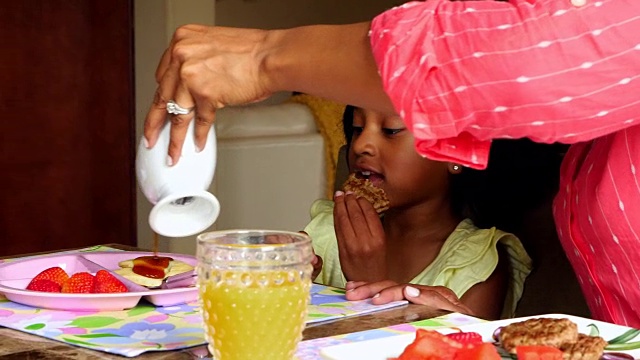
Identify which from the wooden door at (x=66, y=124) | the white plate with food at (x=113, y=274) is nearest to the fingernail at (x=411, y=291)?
the white plate with food at (x=113, y=274)

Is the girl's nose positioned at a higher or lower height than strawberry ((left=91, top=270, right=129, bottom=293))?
higher

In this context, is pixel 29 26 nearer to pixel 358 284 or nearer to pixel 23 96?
pixel 23 96

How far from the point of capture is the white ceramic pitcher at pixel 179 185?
1.18 meters

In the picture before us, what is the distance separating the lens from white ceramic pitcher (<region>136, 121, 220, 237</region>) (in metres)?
1.18

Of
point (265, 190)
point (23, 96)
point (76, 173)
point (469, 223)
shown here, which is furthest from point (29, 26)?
point (469, 223)

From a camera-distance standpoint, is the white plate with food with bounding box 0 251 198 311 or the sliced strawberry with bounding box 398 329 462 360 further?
the white plate with food with bounding box 0 251 198 311

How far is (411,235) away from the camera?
7.00 ft

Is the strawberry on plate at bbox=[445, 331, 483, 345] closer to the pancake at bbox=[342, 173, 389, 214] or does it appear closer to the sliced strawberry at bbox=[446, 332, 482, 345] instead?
the sliced strawberry at bbox=[446, 332, 482, 345]

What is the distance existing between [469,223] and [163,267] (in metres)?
0.82

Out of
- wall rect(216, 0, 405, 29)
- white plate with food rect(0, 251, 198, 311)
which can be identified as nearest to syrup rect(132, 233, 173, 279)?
white plate with food rect(0, 251, 198, 311)

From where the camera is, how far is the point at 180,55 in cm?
114

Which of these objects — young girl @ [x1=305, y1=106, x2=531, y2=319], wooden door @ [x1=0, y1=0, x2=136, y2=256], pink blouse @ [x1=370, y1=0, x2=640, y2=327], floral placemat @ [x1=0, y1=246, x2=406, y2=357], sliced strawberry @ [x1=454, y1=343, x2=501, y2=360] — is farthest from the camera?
wooden door @ [x1=0, y1=0, x2=136, y2=256]

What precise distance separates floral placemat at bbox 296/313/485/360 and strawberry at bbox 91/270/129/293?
326mm

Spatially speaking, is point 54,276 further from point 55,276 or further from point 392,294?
point 392,294
